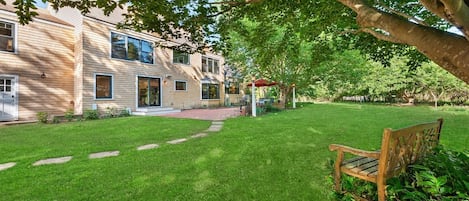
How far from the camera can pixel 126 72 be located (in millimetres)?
14398

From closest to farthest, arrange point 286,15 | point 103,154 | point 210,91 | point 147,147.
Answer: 1. point 286,15
2. point 103,154
3. point 147,147
4. point 210,91

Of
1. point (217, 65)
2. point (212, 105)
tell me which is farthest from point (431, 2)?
point (217, 65)

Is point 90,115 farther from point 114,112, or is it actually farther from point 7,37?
point 7,37

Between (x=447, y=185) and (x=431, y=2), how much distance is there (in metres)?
1.74

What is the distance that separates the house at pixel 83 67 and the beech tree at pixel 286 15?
5.00 meters

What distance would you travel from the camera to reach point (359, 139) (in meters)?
6.26

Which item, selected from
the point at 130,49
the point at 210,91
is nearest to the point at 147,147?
the point at 130,49

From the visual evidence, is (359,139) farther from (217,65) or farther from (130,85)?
(217,65)

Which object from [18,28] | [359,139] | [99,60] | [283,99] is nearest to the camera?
[359,139]

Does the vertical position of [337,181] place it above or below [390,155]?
below

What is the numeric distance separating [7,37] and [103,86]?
14.0 feet

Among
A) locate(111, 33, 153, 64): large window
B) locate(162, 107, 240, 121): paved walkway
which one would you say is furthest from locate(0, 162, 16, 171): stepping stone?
locate(111, 33, 153, 64): large window

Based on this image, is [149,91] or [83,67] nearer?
[83,67]

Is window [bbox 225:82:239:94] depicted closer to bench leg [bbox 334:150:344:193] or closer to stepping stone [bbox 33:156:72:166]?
stepping stone [bbox 33:156:72:166]
